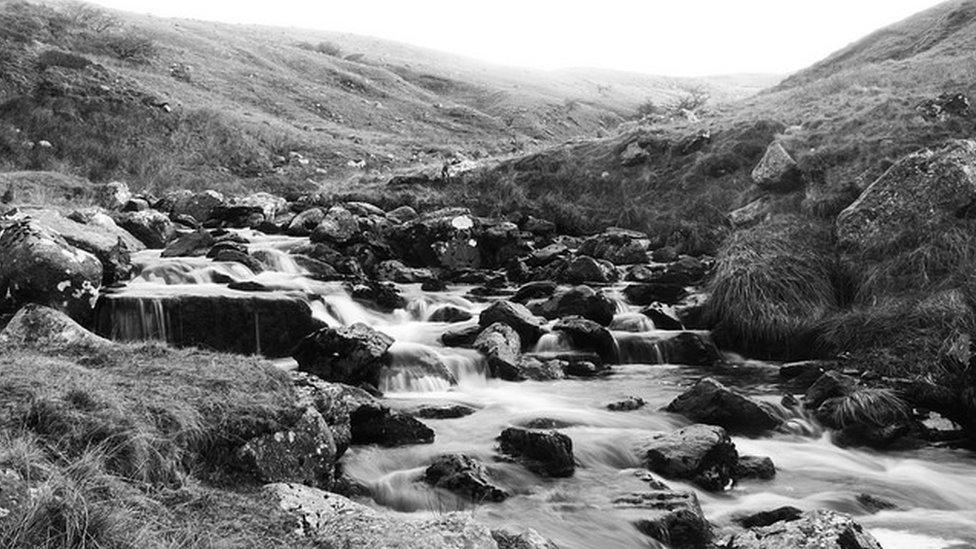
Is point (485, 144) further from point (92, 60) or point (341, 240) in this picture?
point (341, 240)

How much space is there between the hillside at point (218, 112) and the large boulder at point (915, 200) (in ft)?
73.6

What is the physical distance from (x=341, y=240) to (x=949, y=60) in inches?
963

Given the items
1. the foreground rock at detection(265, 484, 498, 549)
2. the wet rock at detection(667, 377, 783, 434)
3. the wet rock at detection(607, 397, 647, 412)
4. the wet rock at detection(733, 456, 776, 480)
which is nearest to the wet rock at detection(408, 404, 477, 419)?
the wet rock at detection(607, 397, 647, 412)

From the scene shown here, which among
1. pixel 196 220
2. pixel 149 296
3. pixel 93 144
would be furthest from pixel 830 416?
pixel 93 144

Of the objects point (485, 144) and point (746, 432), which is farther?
point (485, 144)

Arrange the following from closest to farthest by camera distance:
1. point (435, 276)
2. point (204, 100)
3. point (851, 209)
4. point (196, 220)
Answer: point (851, 209)
point (435, 276)
point (196, 220)
point (204, 100)

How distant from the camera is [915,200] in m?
15.2

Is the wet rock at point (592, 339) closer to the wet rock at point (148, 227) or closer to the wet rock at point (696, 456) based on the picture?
the wet rock at point (696, 456)

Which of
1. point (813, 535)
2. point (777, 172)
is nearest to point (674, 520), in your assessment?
point (813, 535)

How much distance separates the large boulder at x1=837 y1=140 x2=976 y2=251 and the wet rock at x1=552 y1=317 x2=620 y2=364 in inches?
216

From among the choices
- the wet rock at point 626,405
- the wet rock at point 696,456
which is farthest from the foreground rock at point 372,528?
the wet rock at point 626,405

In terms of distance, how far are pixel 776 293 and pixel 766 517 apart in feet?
26.2

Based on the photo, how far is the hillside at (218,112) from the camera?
30953 millimetres

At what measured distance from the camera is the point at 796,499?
8.53 metres
